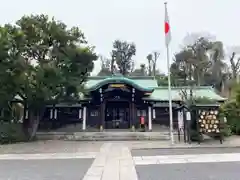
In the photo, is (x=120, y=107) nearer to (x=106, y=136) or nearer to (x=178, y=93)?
(x=178, y=93)

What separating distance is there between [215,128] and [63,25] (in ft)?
39.4

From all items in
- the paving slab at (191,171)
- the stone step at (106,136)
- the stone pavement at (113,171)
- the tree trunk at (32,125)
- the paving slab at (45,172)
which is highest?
the tree trunk at (32,125)

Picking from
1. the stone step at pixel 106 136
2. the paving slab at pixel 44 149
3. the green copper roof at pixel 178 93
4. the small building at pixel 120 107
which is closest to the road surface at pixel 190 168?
the paving slab at pixel 44 149

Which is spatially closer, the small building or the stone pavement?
the stone pavement

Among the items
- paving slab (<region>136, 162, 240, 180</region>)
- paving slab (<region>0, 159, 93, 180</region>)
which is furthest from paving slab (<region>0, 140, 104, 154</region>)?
paving slab (<region>136, 162, 240, 180</region>)

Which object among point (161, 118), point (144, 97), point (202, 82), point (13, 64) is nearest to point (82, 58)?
point (13, 64)

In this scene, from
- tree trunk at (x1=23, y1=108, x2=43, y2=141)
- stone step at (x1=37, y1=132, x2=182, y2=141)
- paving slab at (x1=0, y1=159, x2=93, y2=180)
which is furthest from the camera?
stone step at (x1=37, y1=132, x2=182, y2=141)

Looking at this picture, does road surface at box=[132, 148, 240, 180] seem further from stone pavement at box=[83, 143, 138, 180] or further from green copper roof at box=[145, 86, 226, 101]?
green copper roof at box=[145, 86, 226, 101]

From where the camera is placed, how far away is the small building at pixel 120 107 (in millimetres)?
24172

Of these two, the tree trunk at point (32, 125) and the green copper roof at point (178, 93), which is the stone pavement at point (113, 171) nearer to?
the tree trunk at point (32, 125)

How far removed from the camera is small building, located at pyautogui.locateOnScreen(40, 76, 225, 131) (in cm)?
2417

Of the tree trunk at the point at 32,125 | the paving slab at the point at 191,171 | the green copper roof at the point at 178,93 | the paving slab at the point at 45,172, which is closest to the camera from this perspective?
the paving slab at the point at 191,171

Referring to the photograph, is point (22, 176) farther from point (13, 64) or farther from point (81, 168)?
point (13, 64)

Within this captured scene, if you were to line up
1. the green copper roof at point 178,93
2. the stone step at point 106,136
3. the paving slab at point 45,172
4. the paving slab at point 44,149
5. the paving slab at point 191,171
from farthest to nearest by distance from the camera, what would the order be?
1. the green copper roof at point 178,93
2. the stone step at point 106,136
3. the paving slab at point 44,149
4. the paving slab at point 45,172
5. the paving slab at point 191,171
